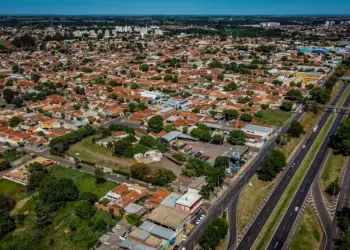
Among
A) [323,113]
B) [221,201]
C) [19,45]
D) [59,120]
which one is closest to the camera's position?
[221,201]

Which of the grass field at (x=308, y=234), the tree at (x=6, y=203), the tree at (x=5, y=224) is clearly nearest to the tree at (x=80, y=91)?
the tree at (x=6, y=203)

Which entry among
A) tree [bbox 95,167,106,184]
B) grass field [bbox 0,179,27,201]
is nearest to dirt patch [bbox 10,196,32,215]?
grass field [bbox 0,179,27,201]

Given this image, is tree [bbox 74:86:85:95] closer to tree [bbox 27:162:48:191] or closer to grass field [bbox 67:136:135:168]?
grass field [bbox 67:136:135:168]

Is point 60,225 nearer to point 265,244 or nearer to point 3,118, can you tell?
point 265,244

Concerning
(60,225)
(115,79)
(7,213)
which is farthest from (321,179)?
(115,79)

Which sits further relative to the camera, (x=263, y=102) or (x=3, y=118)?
(x=263, y=102)

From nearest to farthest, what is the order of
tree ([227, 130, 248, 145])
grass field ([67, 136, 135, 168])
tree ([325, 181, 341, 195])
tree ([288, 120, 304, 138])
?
tree ([325, 181, 341, 195]), grass field ([67, 136, 135, 168]), tree ([227, 130, 248, 145]), tree ([288, 120, 304, 138])

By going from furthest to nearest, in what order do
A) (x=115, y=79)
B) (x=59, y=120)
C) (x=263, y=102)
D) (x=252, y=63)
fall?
(x=252, y=63) < (x=115, y=79) < (x=263, y=102) < (x=59, y=120)
